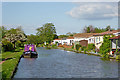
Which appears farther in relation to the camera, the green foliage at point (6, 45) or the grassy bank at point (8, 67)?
the green foliage at point (6, 45)

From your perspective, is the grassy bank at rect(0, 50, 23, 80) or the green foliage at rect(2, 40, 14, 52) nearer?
the grassy bank at rect(0, 50, 23, 80)

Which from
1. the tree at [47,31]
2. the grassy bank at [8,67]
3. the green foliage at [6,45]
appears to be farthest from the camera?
the tree at [47,31]

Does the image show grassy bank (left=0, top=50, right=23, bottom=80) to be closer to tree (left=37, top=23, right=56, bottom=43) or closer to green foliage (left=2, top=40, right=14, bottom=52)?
green foliage (left=2, top=40, right=14, bottom=52)

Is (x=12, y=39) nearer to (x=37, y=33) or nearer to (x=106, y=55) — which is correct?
(x=106, y=55)

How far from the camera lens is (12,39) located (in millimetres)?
76875

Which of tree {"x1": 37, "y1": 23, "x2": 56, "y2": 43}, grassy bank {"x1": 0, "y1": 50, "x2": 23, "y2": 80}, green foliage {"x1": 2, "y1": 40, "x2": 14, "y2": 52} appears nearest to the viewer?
grassy bank {"x1": 0, "y1": 50, "x2": 23, "y2": 80}

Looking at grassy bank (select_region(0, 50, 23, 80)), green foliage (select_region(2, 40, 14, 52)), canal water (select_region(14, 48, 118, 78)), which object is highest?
green foliage (select_region(2, 40, 14, 52))

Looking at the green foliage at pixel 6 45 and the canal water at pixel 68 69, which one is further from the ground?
the green foliage at pixel 6 45

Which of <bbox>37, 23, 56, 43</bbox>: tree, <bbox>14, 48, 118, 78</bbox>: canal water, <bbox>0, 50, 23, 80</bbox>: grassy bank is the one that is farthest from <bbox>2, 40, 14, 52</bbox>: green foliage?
<bbox>37, 23, 56, 43</bbox>: tree

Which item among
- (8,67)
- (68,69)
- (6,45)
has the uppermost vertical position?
(6,45)

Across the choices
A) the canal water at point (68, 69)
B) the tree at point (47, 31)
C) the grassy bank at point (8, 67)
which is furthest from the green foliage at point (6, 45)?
the tree at point (47, 31)

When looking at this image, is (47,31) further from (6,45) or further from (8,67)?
(8,67)

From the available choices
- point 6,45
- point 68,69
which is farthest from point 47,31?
point 68,69

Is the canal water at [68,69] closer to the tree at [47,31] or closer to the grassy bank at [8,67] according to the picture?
the grassy bank at [8,67]
